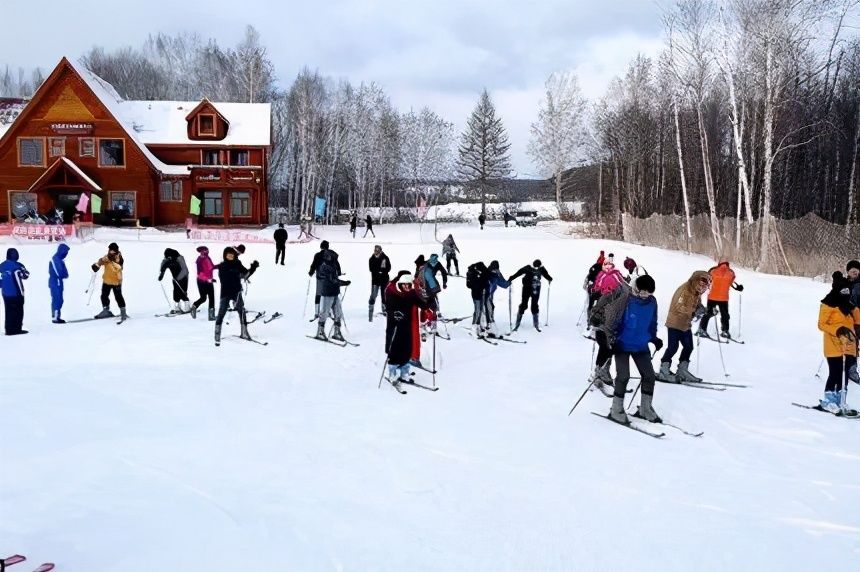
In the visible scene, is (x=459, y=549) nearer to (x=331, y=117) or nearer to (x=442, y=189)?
(x=331, y=117)

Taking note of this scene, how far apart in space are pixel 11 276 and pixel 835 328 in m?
13.2

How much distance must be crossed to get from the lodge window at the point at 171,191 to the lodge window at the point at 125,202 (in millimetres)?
1747

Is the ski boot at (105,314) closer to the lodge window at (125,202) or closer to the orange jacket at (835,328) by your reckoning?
the orange jacket at (835,328)

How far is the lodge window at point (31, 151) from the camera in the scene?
35.0m

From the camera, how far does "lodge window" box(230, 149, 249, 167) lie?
3850 cm

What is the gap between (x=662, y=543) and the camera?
4754mm

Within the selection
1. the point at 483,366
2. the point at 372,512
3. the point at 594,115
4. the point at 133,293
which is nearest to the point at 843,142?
the point at 594,115

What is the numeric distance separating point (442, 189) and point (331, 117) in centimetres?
1259

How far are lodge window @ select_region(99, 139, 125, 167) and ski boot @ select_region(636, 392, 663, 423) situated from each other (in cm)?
3535

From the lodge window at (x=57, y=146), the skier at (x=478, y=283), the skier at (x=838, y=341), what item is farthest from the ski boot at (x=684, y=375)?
the lodge window at (x=57, y=146)

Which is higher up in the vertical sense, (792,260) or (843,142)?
(843,142)

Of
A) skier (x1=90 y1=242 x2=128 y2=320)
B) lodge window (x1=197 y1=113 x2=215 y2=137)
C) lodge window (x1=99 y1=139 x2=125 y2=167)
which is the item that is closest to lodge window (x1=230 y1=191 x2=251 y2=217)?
lodge window (x1=197 y1=113 x2=215 y2=137)

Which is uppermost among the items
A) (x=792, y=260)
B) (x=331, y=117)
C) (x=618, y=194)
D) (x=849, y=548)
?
(x=331, y=117)

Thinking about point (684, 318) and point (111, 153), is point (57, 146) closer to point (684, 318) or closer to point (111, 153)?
point (111, 153)
